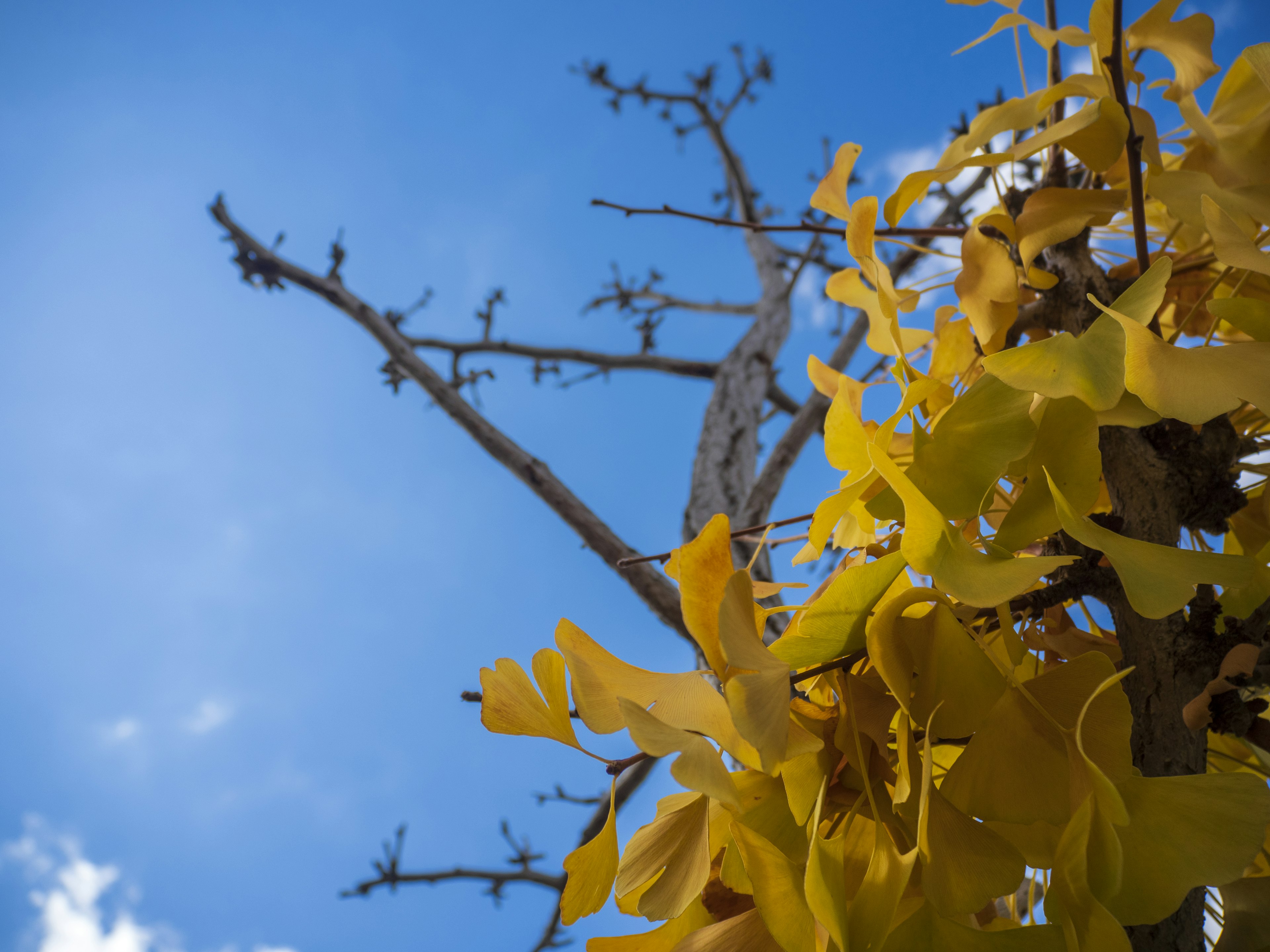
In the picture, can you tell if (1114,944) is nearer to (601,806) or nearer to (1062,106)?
(1062,106)

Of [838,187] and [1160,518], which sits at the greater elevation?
[838,187]

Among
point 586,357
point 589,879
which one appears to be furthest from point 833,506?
point 586,357

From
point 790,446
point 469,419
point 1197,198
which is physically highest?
point 469,419

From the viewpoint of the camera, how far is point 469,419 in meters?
1.33

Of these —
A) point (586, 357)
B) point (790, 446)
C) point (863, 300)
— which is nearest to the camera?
point (863, 300)

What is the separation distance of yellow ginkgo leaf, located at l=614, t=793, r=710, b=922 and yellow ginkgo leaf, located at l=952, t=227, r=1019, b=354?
252 mm

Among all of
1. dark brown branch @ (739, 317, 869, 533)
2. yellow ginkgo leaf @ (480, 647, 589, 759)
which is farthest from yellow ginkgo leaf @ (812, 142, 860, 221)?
dark brown branch @ (739, 317, 869, 533)

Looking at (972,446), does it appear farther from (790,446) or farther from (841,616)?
(790,446)

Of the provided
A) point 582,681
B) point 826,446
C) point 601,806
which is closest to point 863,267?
point 826,446

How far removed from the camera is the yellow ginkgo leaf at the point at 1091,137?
313mm

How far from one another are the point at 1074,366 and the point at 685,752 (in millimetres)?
166

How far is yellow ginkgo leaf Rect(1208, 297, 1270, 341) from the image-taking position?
0.27m

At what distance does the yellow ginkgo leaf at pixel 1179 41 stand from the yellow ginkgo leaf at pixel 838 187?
176 mm

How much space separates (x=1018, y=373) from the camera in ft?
0.74
